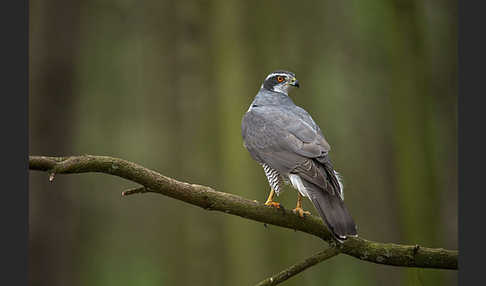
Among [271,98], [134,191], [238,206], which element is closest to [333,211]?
[238,206]

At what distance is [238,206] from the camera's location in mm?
2088

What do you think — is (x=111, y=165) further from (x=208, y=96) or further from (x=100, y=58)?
(x=100, y=58)

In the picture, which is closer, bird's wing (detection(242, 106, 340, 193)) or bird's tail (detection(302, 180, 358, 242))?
bird's tail (detection(302, 180, 358, 242))

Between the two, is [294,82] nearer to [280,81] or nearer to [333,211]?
[280,81]

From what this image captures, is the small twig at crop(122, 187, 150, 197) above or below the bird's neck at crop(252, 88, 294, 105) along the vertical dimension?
below

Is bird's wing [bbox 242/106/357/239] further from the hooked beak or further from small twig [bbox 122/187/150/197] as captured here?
small twig [bbox 122/187/150/197]

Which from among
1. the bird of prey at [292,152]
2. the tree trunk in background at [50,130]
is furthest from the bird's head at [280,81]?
the tree trunk in background at [50,130]

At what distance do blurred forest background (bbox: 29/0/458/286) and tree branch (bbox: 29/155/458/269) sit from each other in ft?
2.56

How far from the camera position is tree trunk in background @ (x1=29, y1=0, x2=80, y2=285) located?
9.98 feet

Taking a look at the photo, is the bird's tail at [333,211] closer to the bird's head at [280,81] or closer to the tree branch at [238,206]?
the tree branch at [238,206]

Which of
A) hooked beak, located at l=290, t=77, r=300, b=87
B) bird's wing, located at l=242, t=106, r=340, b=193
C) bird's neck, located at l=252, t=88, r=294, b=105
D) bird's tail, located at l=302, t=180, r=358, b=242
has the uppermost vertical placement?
hooked beak, located at l=290, t=77, r=300, b=87

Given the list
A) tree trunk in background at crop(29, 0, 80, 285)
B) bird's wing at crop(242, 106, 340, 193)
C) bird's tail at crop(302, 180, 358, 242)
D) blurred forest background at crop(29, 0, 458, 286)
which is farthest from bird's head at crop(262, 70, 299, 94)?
tree trunk in background at crop(29, 0, 80, 285)

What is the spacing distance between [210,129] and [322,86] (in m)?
1.02

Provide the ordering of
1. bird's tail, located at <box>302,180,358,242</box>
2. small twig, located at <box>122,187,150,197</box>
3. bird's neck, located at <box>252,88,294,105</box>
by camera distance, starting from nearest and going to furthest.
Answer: small twig, located at <box>122,187,150,197</box>, bird's tail, located at <box>302,180,358,242</box>, bird's neck, located at <box>252,88,294,105</box>
